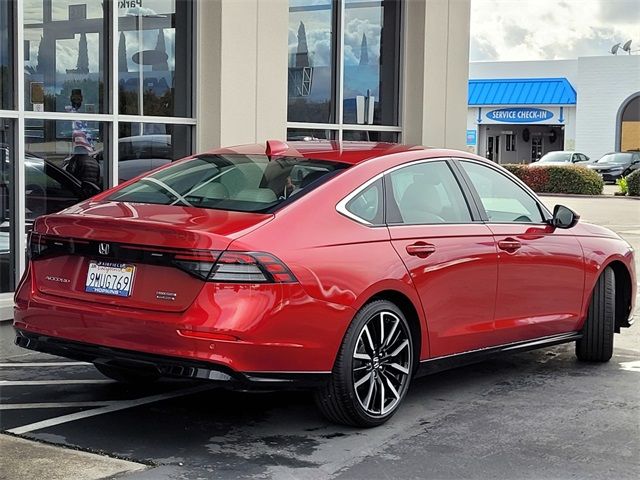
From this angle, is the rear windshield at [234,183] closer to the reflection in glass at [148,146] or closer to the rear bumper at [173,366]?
the rear bumper at [173,366]

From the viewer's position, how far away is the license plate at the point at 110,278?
16.7 feet

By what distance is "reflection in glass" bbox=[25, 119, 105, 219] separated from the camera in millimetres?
8531

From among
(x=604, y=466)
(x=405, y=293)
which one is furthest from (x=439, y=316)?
(x=604, y=466)

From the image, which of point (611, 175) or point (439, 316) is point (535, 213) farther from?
point (611, 175)

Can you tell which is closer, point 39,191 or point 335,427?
point 335,427

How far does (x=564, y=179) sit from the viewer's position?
34156 millimetres

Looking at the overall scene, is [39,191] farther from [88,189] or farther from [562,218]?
[562,218]

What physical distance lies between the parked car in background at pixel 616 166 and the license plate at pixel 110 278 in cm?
3817

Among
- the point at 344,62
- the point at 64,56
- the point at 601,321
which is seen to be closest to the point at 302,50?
the point at 344,62

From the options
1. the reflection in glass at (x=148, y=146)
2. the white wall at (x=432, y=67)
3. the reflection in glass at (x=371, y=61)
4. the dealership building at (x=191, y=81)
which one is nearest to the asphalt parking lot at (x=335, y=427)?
the dealership building at (x=191, y=81)

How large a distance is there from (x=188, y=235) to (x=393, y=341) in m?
1.39

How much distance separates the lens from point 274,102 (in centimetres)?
1030

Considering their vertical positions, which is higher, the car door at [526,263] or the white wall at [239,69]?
the white wall at [239,69]

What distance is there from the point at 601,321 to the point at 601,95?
146ft
